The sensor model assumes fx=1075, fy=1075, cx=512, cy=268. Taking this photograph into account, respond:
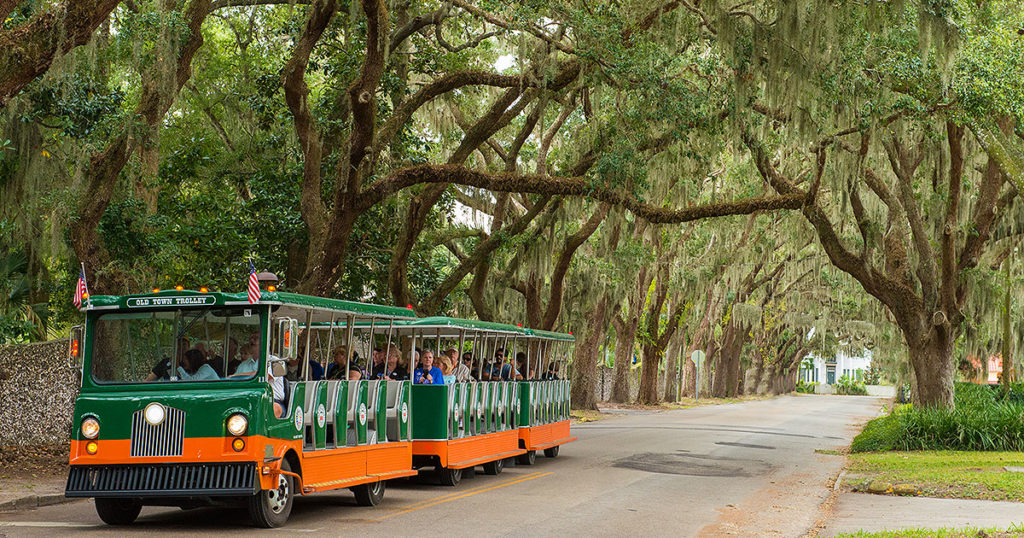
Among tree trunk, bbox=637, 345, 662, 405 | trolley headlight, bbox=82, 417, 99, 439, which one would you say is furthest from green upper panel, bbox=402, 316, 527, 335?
tree trunk, bbox=637, 345, 662, 405

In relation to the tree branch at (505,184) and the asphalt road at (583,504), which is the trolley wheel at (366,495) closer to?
the asphalt road at (583,504)

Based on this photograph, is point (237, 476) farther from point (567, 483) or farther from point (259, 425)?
point (567, 483)

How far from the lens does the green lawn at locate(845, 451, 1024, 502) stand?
14.5 metres

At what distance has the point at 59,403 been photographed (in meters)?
18.4

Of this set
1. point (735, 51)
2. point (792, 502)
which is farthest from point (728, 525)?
point (735, 51)

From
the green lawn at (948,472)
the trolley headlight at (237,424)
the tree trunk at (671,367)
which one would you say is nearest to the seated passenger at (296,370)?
the trolley headlight at (237,424)

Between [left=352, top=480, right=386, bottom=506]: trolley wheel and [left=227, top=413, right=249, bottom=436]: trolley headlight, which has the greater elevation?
[left=227, top=413, right=249, bottom=436]: trolley headlight

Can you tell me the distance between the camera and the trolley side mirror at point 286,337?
1018 centimetres

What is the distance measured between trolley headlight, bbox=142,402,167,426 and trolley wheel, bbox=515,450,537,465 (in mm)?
9839

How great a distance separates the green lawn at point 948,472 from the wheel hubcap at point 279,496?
868 centimetres

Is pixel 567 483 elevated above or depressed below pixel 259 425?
below

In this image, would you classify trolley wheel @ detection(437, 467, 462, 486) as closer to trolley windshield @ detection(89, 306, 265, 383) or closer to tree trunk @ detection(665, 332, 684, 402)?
trolley windshield @ detection(89, 306, 265, 383)

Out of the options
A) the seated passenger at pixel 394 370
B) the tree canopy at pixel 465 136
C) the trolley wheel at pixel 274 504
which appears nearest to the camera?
the trolley wheel at pixel 274 504

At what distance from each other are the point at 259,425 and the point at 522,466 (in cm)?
974
